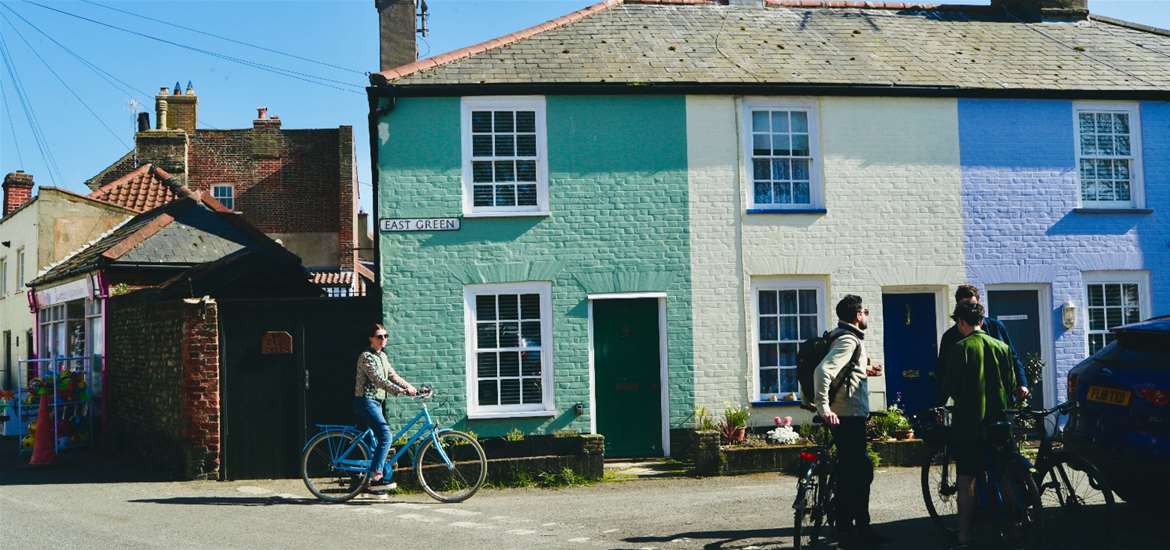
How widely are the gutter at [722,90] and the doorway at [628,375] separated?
298 cm

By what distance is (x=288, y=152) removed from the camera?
35906 millimetres

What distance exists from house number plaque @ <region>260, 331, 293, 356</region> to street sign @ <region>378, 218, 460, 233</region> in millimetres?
1908

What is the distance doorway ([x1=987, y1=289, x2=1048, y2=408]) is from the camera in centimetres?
1456

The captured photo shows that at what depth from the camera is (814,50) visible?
1524 centimetres

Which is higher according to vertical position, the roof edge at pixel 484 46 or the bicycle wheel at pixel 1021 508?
the roof edge at pixel 484 46

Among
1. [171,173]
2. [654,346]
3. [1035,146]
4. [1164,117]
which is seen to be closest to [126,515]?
[654,346]

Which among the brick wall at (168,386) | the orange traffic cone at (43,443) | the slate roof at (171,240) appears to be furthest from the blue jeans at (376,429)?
the slate roof at (171,240)

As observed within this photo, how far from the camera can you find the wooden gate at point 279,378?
12641mm

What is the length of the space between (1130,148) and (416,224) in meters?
10.9

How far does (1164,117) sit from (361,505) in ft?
43.2

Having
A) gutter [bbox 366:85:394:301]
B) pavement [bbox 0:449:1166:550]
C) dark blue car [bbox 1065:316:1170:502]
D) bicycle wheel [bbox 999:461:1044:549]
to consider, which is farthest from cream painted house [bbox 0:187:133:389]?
dark blue car [bbox 1065:316:1170:502]

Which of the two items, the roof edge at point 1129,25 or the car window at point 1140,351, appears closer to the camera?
the car window at point 1140,351

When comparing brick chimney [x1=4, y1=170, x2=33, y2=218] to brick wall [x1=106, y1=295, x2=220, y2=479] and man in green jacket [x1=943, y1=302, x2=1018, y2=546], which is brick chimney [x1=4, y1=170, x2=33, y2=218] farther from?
man in green jacket [x1=943, y1=302, x2=1018, y2=546]

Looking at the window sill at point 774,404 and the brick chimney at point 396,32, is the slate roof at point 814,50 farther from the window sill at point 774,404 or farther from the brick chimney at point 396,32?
the window sill at point 774,404
